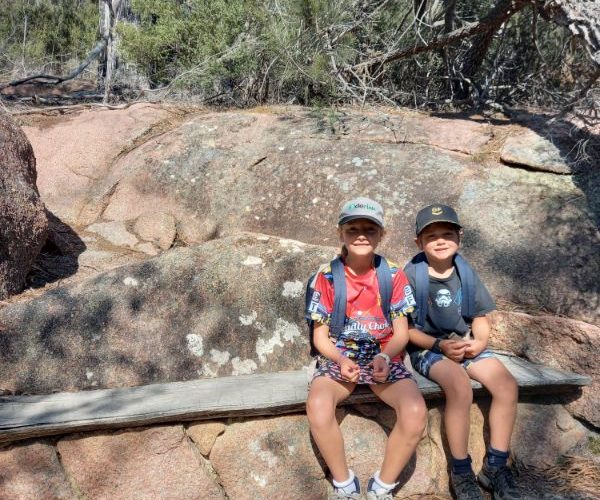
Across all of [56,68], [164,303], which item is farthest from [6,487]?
[56,68]

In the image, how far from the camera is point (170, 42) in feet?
23.6

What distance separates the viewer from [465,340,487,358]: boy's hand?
2.77 meters

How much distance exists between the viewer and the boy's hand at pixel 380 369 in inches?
99.2

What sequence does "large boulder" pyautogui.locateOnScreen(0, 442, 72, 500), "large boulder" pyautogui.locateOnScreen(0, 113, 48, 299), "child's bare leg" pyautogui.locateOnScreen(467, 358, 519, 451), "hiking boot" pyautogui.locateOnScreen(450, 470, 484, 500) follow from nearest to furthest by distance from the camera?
"large boulder" pyautogui.locateOnScreen(0, 442, 72, 500), "hiking boot" pyautogui.locateOnScreen(450, 470, 484, 500), "child's bare leg" pyautogui.locateOnScreen(467, 358, 519, 451), "large boulder" pyautogui.locateOnScreen(0, 113, 48, 299)

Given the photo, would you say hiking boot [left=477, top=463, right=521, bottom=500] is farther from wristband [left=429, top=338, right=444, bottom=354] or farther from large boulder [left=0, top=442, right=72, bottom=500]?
large boulder [left=0, top=442, right=72, bottom=500]

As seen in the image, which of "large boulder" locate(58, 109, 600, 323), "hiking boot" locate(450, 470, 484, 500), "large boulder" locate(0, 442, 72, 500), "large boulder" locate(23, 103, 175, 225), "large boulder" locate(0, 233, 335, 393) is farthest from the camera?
"large boulder" locate(23, 103, 175, 225)

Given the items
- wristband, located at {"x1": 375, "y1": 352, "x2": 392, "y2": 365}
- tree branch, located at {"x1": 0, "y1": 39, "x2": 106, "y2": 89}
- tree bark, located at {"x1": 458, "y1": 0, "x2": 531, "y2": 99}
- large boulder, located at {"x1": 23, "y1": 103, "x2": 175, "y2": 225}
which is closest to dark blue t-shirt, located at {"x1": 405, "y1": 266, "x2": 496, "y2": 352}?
wristband, located at {"x1": 375, "y1": 352, "x2": 392, "y2": 365}

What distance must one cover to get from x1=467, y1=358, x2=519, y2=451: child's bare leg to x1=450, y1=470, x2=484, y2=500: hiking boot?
0.19 meters

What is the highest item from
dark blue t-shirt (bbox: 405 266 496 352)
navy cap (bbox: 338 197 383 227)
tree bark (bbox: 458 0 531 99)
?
tree bark (bbox: 458 0 531 99)

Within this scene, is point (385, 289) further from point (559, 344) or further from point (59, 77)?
point (59, 77)

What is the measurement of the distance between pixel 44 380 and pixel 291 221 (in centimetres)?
201

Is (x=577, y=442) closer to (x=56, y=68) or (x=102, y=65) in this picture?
(x=102, y=65)

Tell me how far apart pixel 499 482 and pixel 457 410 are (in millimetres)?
373

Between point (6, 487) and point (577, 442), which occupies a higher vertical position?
point (577, 442)
